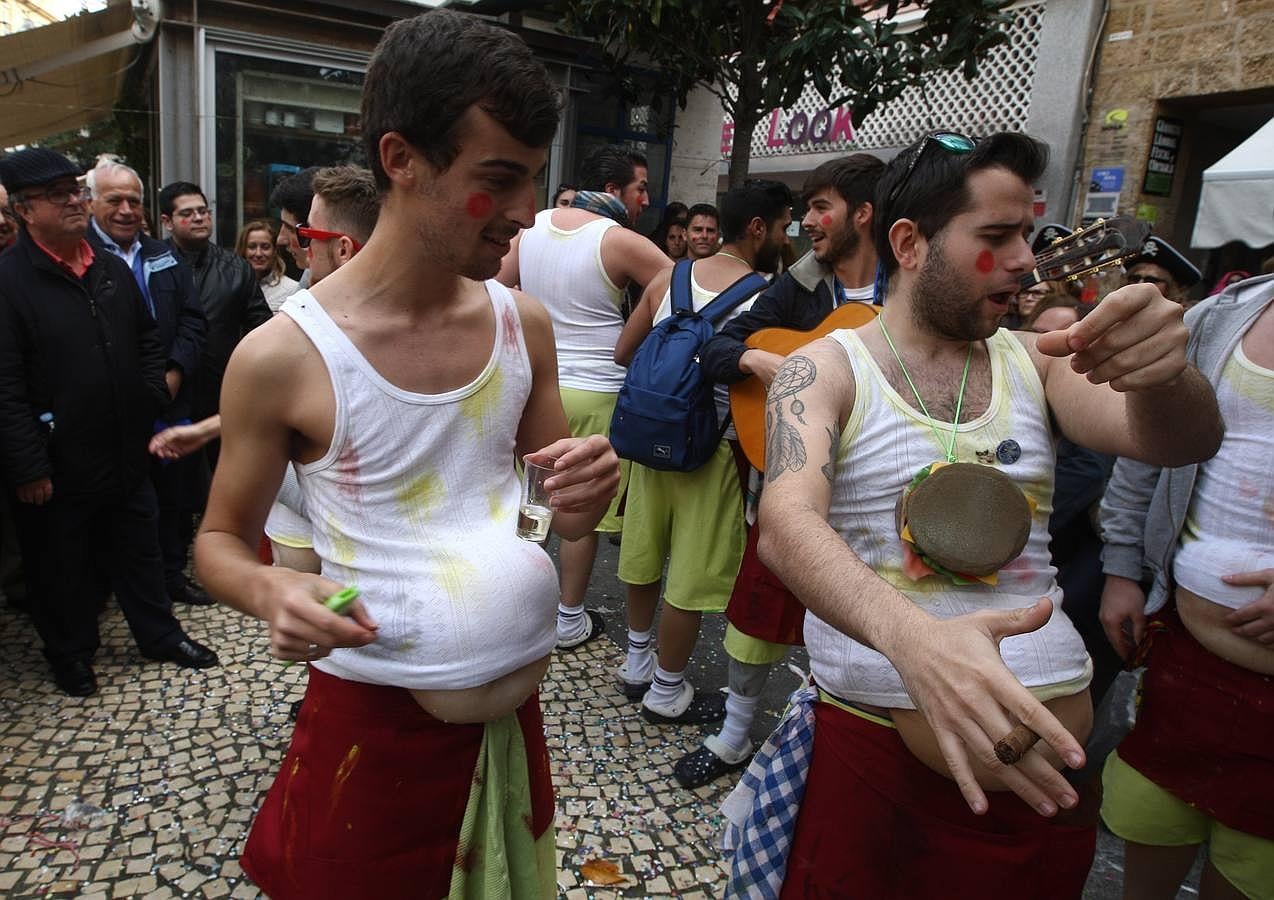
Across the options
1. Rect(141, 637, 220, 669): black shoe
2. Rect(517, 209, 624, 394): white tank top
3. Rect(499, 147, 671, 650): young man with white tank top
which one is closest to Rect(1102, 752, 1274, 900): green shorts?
Rect(499, 147, 671, 650): young man with white tank top

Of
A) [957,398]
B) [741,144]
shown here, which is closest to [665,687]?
[957,398]

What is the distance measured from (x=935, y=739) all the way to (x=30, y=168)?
13.0 ft

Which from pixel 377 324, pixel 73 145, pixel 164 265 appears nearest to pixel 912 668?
pixel 377 324

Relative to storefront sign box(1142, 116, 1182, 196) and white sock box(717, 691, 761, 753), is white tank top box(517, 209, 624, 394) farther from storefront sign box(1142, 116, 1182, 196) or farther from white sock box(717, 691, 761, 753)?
storefront sign box(1142, 116, 1182, 196)

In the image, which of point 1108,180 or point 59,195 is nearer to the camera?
point 59,195

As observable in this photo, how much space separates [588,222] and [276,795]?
117 inches

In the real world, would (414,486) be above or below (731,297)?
below

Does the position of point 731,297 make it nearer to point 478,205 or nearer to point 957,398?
point 957,398

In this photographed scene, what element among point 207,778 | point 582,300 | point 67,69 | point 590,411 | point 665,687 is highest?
point 67,69

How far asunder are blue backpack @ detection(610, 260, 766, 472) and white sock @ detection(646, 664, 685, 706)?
0.91 meters

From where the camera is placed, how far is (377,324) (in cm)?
154

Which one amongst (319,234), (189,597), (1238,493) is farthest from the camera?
(189,597)

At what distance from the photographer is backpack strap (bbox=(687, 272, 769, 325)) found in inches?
131

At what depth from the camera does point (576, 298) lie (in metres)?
3.95
